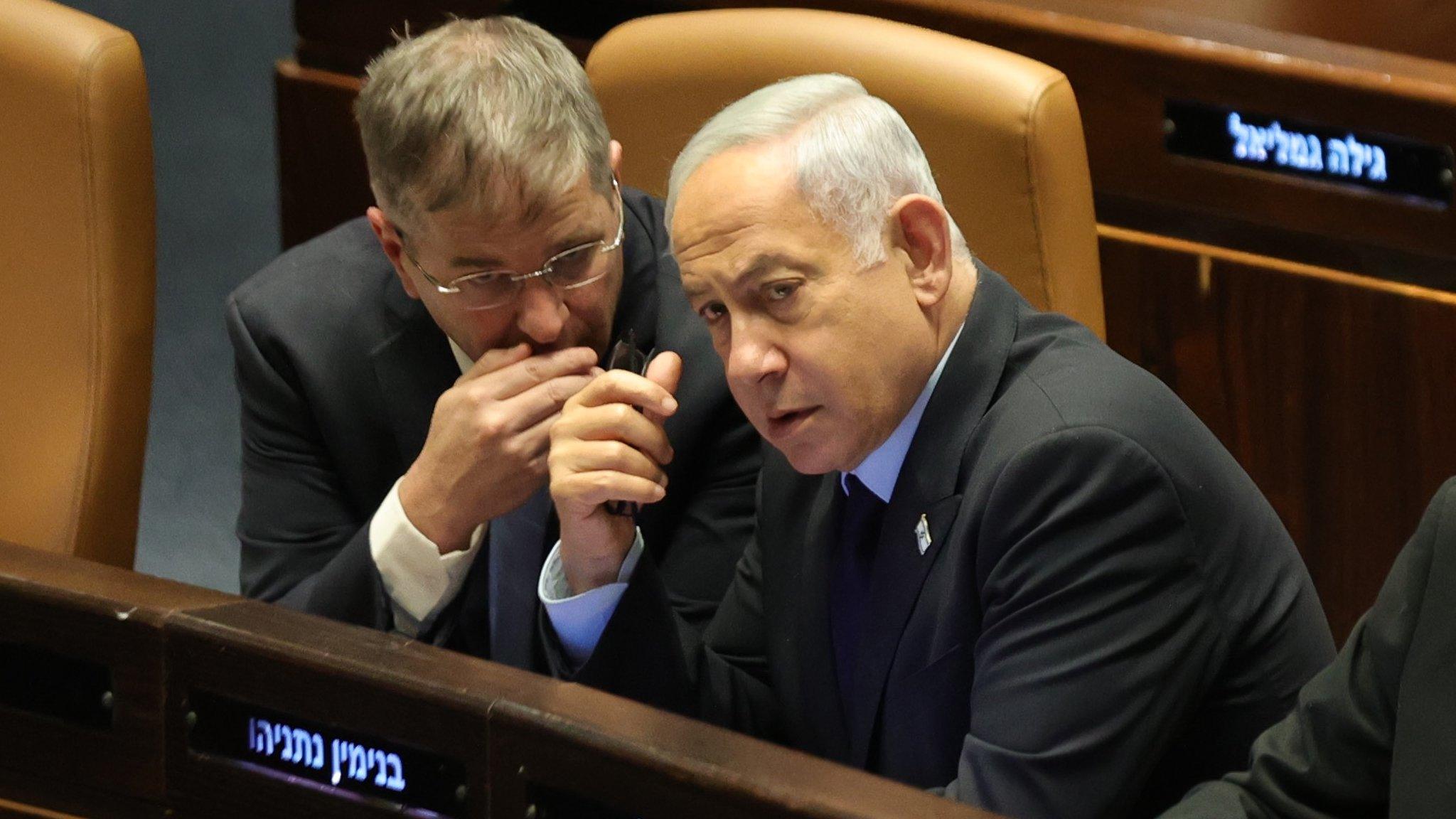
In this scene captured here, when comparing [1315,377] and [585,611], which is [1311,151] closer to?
[1315,377]

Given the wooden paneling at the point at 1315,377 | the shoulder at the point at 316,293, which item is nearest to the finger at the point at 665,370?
the shoulder at the point at 316,293

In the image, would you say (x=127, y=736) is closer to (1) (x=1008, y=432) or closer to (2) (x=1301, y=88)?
(1) (x=1008, y=432)

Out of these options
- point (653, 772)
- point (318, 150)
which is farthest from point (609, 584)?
point (318, 150)

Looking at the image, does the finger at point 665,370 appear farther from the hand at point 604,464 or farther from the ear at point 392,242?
the ear at point 392,242

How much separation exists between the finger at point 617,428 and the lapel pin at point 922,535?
223mm

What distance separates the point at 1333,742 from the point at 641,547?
0.64m

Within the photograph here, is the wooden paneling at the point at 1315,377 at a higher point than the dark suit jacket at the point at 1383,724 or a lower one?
lower

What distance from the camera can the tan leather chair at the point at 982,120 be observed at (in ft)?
5.66

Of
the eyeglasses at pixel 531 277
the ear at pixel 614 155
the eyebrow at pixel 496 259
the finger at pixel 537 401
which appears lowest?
the finger at pixel 537 401

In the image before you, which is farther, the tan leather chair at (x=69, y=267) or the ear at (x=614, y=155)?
the tan leather chair at (x=69, y=267)

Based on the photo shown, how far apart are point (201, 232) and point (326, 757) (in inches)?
112

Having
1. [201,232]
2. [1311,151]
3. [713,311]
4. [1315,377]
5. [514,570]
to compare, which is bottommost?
[201,232]

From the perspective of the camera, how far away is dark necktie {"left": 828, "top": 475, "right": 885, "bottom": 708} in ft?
5.09

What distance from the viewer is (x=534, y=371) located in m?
1.73
